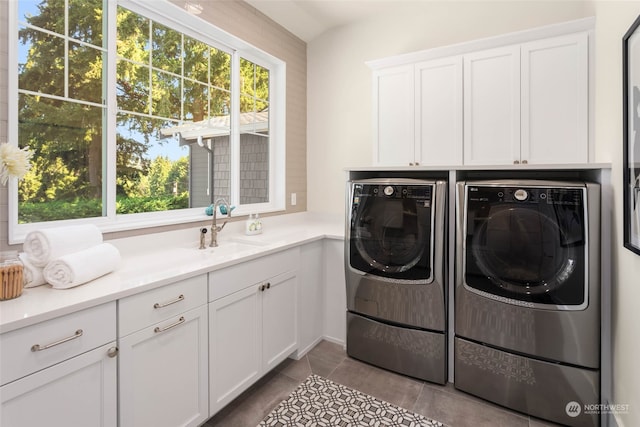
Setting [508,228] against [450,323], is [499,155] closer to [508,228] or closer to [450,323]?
[508,228]

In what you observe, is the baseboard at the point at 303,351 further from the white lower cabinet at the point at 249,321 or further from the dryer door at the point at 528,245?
the dryer door at the point at 528,245

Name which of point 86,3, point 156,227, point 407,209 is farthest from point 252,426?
point 86,3

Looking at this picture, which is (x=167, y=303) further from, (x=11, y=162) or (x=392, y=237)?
(x=392, y=237)

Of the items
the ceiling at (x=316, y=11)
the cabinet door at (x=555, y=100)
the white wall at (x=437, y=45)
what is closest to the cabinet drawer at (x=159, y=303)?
the white wall at (x=437, y=45)

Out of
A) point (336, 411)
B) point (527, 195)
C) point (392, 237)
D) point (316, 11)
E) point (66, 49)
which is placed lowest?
point (336, 411)

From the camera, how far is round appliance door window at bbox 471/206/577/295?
174 cm

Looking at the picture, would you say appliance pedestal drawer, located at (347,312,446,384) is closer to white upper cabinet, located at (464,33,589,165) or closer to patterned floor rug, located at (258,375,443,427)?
patterned floor rug, located at (258,375,443,427)

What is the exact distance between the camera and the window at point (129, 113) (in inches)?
64.6

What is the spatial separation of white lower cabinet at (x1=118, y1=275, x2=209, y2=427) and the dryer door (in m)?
1.53

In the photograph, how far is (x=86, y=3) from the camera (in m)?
1.82

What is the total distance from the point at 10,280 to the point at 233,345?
102cm

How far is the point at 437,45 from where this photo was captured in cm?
280

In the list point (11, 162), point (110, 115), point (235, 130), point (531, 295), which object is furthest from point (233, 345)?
point (235, 130)

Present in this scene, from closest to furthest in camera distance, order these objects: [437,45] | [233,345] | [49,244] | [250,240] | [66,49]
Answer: [49,244], [66,49], [233,345], [250,240], [437,45]
